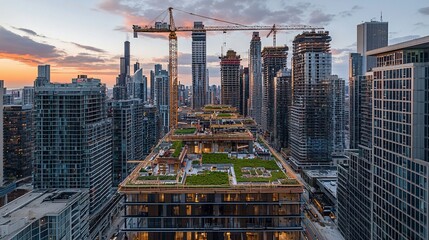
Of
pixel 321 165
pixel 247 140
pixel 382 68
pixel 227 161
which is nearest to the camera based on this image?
pixel 382 68

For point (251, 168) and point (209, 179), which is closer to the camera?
point (209, 179)

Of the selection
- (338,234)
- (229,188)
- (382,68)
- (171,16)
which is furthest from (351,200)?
(171,16)

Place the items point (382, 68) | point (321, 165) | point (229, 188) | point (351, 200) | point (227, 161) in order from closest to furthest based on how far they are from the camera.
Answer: point (229, 188) < point (382, 68) < point (227, 161) < point (351, 200) < point (321, 165)

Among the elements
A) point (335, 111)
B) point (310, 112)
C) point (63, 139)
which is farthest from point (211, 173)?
point (335, 111)

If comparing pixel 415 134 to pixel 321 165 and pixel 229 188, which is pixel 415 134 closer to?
pixel 229 188

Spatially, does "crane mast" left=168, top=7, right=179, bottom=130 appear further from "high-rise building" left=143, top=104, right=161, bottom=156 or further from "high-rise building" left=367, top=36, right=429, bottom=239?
"high-rise building" left=367, top=36, right=429, bottom=239

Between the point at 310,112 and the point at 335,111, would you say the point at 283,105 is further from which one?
the point at 310,112
